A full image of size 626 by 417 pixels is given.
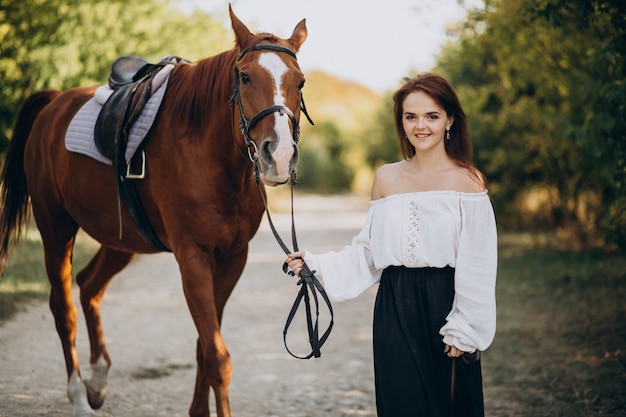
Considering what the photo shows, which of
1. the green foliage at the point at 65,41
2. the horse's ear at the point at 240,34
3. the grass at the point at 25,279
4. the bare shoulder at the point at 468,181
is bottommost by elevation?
the grass at the point at 25,279

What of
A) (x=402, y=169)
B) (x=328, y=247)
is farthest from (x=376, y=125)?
(x=402, y=169)

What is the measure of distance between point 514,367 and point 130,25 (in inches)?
319

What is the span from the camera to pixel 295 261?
2.89 metres

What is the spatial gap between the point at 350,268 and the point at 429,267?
0.37 m

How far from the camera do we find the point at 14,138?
5.05 meters

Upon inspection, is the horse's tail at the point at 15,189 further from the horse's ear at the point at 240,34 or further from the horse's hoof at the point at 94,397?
the horse's ear at the point at 240,34

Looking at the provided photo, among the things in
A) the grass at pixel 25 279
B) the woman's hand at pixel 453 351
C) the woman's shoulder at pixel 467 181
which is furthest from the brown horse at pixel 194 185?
the grass at pixel 25 279

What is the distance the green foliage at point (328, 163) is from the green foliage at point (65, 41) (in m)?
38.5

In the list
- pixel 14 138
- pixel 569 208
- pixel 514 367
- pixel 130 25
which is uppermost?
pixel 130 25

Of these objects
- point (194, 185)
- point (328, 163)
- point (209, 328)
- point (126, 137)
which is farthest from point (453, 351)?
point (328, 163)

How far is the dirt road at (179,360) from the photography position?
14.5 feet

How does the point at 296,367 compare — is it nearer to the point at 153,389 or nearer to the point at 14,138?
the point at 153,389

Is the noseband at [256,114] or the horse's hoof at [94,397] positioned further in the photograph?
the horse's hoof at [94,397]

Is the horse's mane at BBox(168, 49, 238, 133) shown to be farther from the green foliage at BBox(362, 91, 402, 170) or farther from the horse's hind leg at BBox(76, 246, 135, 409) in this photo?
the green foliage at BBox(362, 91, 402, 170)
